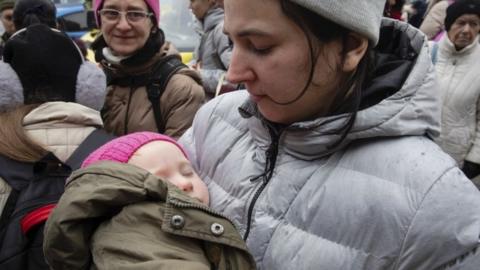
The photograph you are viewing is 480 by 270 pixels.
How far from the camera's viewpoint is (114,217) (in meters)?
1.32

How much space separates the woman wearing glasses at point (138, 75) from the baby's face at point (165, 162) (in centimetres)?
94

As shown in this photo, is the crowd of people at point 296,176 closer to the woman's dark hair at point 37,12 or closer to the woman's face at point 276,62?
the woman's face at point 276,62

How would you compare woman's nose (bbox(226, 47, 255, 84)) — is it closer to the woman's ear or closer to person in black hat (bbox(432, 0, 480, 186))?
the woman's ear

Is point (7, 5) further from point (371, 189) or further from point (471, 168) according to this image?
point (371, 189)

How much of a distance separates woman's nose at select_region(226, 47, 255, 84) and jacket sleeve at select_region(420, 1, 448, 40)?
5429 millimetres

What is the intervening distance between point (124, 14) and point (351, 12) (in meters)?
2.05

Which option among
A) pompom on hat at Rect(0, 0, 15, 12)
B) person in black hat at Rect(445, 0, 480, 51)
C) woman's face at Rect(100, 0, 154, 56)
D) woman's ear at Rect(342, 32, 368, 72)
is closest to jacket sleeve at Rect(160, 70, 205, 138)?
woman's face at Rect(100, 0, 154, 56)

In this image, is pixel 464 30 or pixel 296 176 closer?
pixel 296 176

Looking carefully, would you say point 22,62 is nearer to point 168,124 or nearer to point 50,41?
point 50,41

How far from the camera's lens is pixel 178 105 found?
2.77 m

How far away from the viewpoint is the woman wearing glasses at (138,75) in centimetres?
277

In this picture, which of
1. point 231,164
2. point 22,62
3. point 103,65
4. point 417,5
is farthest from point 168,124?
point 417,5

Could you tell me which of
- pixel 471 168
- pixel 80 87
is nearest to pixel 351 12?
pixel 80 87

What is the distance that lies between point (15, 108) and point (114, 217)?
103 cm
